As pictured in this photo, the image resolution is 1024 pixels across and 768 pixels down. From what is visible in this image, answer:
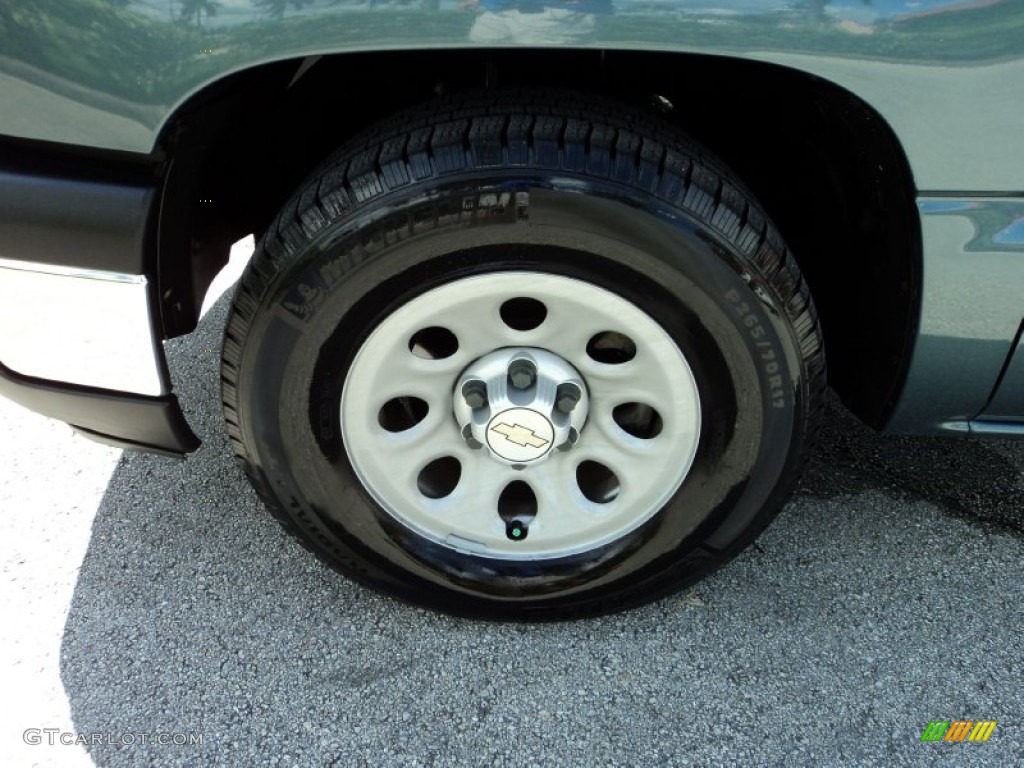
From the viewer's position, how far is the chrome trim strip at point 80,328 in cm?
154

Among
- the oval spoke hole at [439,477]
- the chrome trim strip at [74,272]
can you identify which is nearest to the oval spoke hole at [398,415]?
the oval spoke hole at [439,477]

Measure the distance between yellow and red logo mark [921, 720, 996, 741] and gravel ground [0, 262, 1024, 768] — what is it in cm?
2

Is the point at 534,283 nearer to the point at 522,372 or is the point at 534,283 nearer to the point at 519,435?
the point at 522,372

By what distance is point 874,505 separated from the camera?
2260 mm

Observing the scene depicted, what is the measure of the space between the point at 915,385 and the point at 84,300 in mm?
1524

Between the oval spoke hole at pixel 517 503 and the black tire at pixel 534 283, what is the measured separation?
105 mm

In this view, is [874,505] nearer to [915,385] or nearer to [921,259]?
[915,385]

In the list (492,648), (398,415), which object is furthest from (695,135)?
(492,648)

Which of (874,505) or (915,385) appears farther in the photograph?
(874,505)

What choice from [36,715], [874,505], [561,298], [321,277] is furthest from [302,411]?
[874,505]

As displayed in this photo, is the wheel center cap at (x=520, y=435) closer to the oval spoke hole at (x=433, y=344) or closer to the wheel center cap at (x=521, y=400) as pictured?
the wheel center cap at (x=521, y=400)

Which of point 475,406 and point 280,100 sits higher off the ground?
point 280,100

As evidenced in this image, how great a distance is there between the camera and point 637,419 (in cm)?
188

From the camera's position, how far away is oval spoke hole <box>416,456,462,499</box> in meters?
1.90
